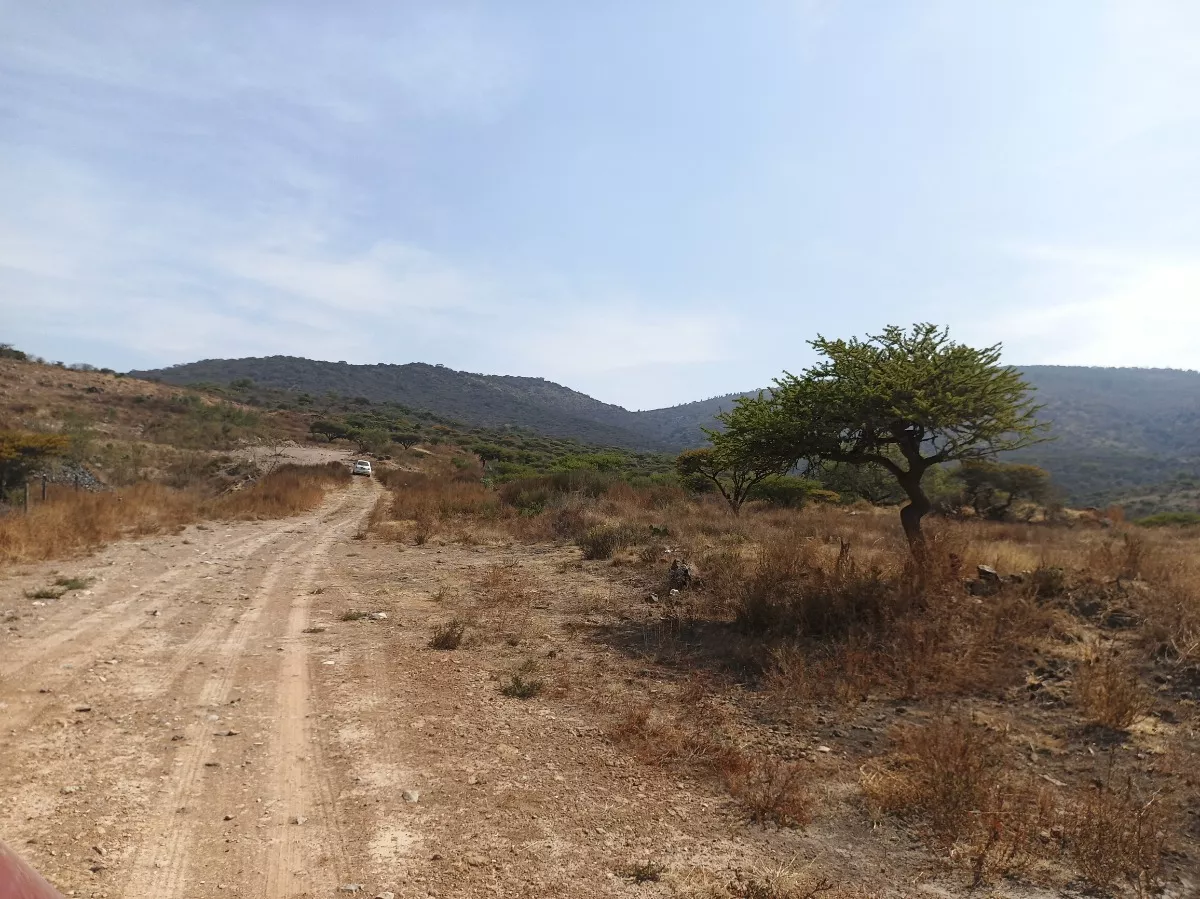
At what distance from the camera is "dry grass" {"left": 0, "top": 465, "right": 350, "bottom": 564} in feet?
41.9

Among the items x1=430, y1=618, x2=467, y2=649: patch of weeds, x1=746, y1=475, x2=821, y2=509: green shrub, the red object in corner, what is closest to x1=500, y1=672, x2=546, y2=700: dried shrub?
x1=430, y1=618, x2=467, y2=649: patch of weeds

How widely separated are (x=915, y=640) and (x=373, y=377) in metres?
153

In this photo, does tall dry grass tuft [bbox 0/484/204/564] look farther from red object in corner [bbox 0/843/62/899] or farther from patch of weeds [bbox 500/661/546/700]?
red object in corner [bbox 0/843/62/899]

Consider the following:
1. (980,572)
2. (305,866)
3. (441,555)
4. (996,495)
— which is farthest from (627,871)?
(996,495)

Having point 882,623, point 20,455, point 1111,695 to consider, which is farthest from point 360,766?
point 20,455

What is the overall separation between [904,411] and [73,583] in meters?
12.7

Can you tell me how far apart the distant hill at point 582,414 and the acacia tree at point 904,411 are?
322ft

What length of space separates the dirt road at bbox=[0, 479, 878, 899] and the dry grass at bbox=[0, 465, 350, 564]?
3.03m

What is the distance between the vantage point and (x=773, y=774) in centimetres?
521

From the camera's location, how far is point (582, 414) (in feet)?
568

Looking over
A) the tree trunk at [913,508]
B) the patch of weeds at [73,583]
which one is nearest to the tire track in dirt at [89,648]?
the patch of weeds at [73,583]

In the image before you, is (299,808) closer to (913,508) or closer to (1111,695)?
(1111,695)

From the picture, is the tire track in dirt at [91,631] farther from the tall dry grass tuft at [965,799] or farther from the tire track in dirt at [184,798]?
the tall dry grass tuft at [965,799]

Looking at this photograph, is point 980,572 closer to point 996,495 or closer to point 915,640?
point 915,640
